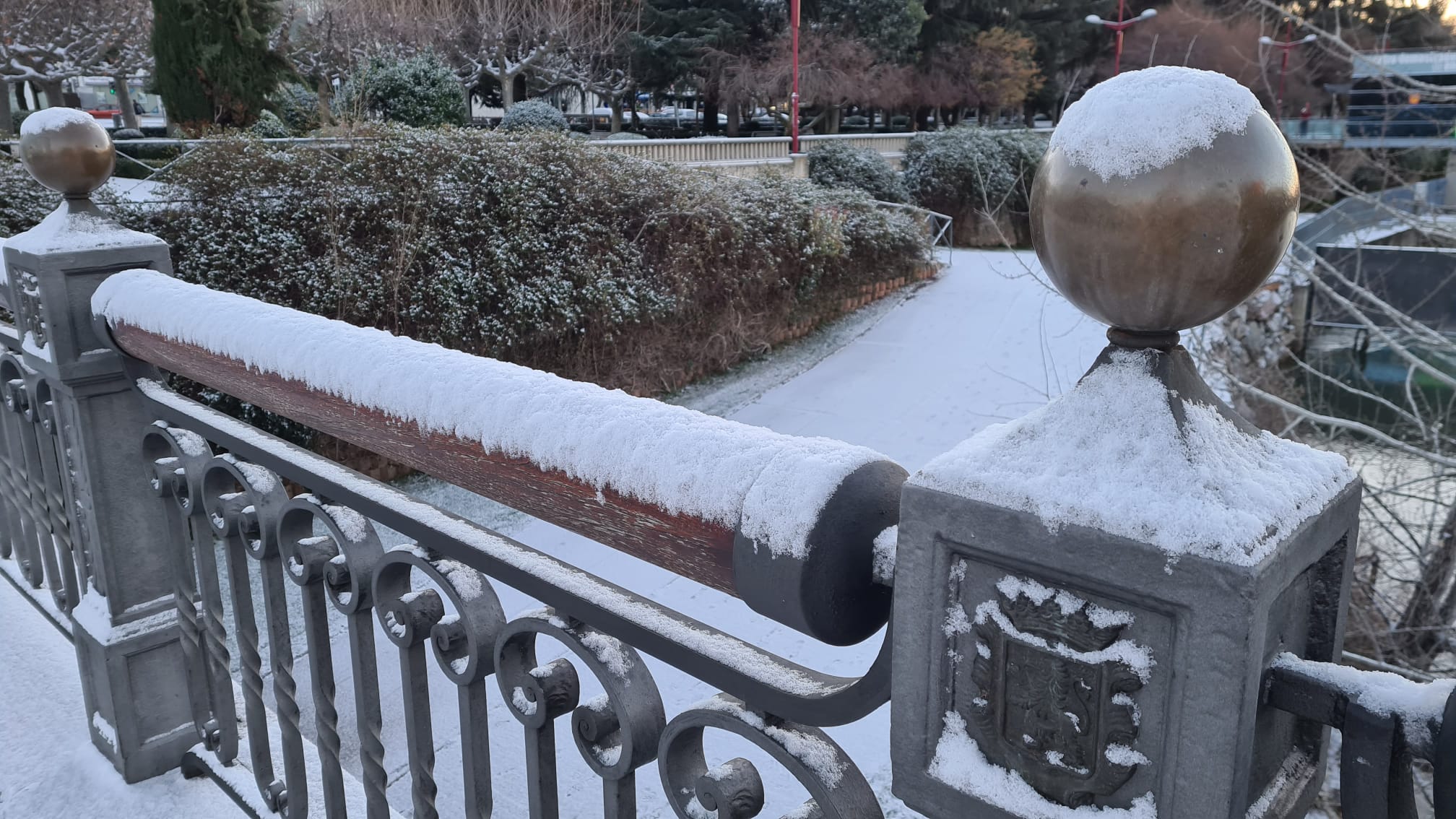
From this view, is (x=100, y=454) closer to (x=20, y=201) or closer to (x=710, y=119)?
(x=20, y=201)

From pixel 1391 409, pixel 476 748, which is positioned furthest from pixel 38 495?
pixel 1391 409

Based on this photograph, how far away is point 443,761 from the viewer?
426 cm

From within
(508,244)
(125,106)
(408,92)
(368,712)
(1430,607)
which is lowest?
(1430,607)

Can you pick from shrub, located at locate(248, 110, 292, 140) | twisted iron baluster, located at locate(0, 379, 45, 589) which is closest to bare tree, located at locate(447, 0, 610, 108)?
shrub, located at locate(248, 110, 292, 140)

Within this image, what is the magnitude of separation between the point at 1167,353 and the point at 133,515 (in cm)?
205

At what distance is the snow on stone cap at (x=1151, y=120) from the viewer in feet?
1.83

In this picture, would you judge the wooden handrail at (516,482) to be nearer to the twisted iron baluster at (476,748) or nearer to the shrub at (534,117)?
the twisted iron baluster at (476,748)

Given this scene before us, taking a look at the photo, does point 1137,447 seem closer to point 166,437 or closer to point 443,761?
point 166,437

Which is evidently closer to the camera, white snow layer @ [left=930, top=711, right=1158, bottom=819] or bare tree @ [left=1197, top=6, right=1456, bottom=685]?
white snow layer @ [left=930, top=711, right=1158, bottom=819]

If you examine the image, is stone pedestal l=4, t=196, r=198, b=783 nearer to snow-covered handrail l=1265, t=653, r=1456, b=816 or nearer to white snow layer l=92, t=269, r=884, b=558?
white snow layer l=92, t=269, r=884, b=558

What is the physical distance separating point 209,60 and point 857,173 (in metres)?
11.2

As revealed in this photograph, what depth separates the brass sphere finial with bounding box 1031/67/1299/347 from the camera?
55 centimetres

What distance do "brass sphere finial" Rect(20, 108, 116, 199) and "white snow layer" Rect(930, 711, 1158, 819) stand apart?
1.89m

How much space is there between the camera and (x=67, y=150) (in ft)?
6.21
